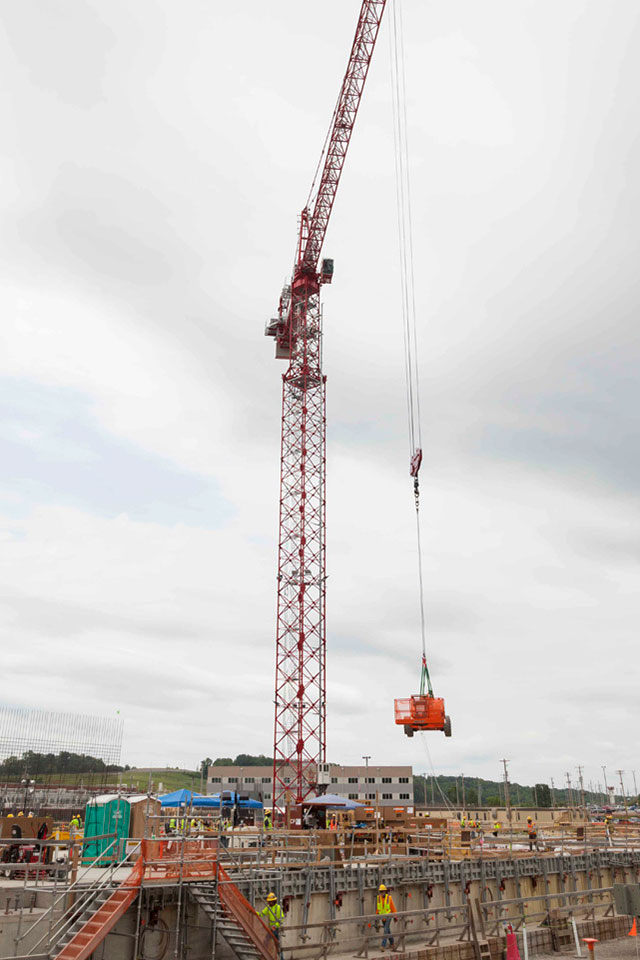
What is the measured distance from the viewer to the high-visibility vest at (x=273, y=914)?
19797 mm

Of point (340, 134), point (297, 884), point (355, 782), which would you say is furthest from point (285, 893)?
point (355, 782)

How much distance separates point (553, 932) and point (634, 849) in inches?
613

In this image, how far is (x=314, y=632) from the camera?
5366cm

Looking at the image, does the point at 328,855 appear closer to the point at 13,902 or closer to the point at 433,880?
the point at 433,880

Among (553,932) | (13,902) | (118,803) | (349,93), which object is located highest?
(349,93)

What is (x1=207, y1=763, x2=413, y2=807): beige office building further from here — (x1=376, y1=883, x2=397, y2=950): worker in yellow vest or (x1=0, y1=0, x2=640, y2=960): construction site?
(x1=376, y1=883, x2=397, y2=950): worker in yellow vest

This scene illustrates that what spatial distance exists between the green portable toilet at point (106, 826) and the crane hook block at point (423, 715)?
493 inches

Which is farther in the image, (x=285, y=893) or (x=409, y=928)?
(x=409, y=928)

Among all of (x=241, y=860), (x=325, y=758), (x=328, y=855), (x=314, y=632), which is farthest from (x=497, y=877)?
(x=314, y=632)

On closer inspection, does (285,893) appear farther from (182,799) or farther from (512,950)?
(182,799)

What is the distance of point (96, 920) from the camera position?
16.6 metres

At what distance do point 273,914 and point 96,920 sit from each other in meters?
5.35

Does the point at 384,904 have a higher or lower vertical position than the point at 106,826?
lower

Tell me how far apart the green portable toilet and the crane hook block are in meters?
12.5
